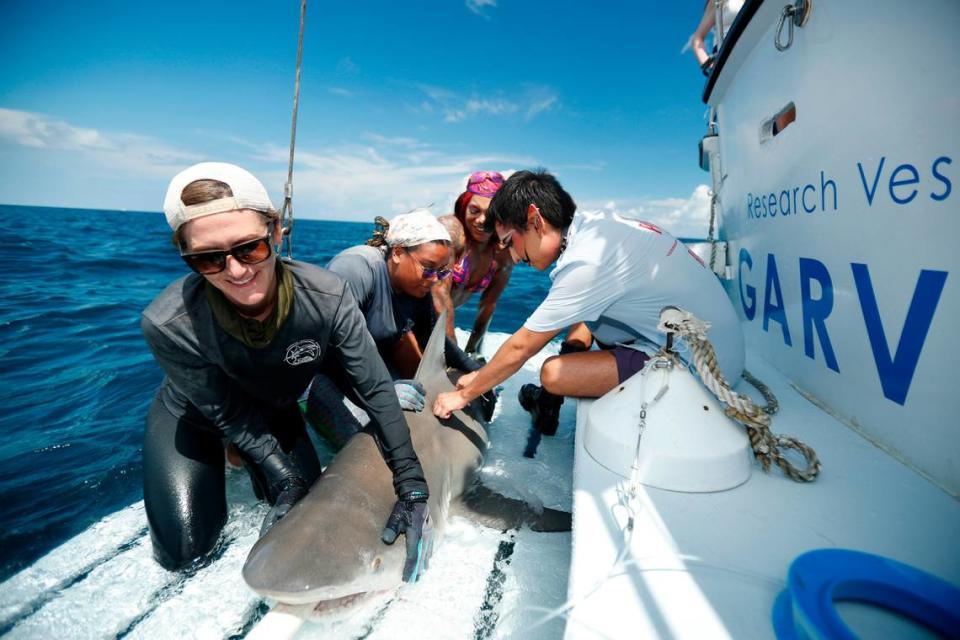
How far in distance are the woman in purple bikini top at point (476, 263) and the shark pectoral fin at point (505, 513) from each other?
1516 mm

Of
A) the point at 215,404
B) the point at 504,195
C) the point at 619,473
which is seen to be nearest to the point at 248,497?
the point at 215,404

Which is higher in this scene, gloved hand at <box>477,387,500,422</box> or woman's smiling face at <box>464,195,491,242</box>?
woman's smiling face at <box>464,195,491,242</box>

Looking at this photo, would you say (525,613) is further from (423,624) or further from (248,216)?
(248,216)

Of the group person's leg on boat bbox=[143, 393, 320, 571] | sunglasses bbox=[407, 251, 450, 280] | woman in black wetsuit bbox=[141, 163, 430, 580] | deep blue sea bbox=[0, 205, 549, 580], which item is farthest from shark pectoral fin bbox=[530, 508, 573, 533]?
deep blue sea bbox=[0, 205, 549, 580]

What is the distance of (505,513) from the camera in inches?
88.8

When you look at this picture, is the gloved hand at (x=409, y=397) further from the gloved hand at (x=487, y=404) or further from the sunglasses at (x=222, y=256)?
the sunglasses at (x=222, y=256)

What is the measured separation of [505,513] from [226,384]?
4.78 feet

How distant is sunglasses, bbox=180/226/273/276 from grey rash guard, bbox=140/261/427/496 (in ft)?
1.05

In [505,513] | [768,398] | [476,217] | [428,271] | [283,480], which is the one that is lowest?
[505,513]

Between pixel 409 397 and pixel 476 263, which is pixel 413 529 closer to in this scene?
pixel 409 397

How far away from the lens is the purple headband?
12.9 feet

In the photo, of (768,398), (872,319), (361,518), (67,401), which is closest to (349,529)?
(361,518)

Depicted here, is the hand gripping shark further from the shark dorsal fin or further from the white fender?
the white fender

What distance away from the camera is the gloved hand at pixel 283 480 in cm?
199
